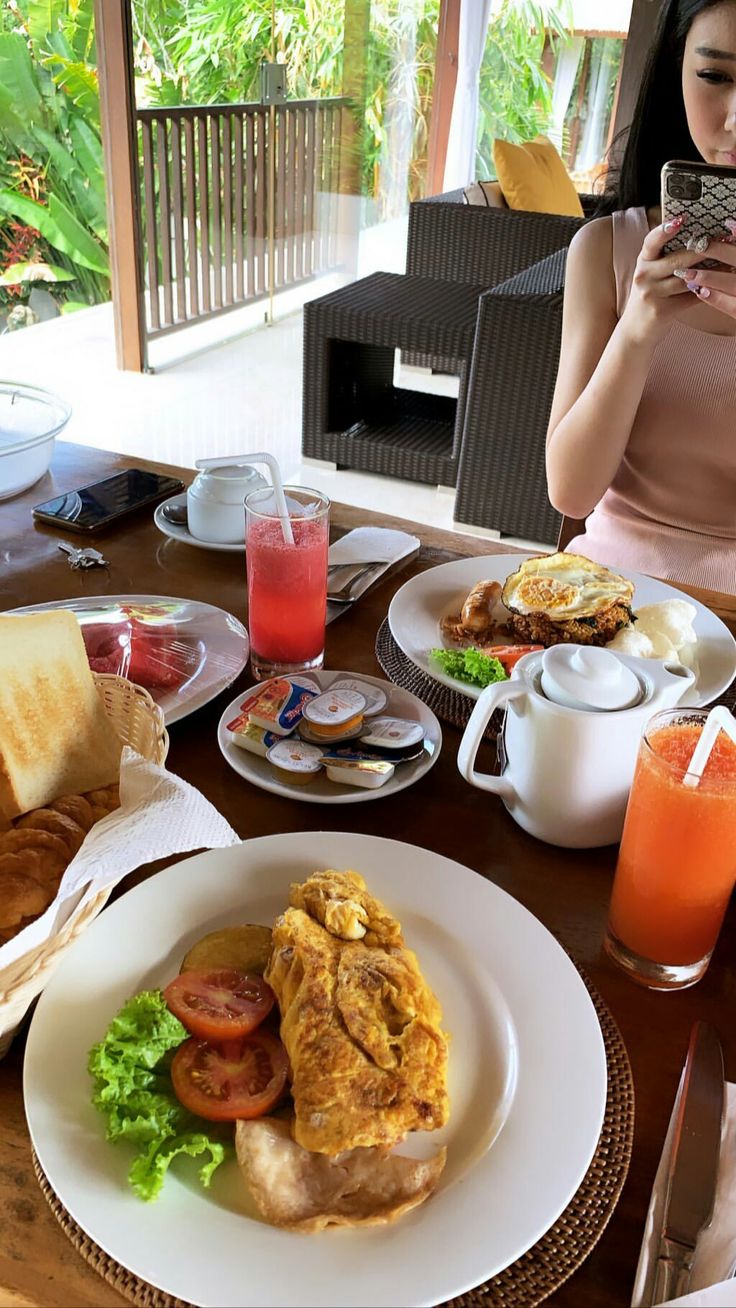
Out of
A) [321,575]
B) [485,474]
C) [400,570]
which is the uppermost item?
[321,575]

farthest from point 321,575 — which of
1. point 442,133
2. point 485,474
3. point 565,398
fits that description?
point 442,133

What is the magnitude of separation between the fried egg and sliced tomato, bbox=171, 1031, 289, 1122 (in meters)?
0.59

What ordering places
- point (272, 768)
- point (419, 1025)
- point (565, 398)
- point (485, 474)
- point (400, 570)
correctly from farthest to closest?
point (485, 474) → point (565, 398) → point (400, 570) → point (272, 768) → point (419, 1025)

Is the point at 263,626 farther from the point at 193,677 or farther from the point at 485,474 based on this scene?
the point at 485,474

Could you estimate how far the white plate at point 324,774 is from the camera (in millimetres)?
869

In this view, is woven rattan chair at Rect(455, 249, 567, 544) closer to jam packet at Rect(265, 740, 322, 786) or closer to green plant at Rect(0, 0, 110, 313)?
jam packet at Rect(265, 740, 322, 786)

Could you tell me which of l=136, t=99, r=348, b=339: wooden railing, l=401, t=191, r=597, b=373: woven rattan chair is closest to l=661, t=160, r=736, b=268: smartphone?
l=401, t=191, r=597, b=373: woven rattan chair

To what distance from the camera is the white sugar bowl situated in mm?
1289

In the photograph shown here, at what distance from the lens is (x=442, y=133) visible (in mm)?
5633

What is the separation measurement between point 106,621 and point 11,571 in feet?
0.78

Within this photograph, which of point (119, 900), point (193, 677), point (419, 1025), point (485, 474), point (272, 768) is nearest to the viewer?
point (419, 1025)

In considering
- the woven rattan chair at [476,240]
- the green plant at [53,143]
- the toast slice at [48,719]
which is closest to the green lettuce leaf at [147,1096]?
the toast slice at [48,719]

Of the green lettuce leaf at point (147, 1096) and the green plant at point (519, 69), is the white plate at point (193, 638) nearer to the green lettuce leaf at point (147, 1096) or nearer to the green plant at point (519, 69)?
the green lettuce leaf at point (147, 1096)

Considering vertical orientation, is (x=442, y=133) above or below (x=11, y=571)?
above
